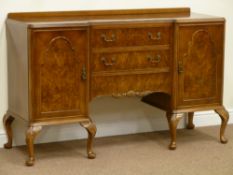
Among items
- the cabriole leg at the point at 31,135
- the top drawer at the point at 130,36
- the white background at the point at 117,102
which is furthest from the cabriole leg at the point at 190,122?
the cabriole leg at the point at 31,135

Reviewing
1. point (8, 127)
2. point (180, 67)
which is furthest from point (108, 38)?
point (8, 127)

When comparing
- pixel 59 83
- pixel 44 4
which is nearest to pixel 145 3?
pixel 44 4

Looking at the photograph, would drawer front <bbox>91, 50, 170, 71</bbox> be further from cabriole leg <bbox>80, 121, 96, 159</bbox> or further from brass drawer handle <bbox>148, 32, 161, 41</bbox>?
cabriole leg <bbox>80, 121, 96, 159</bbox>

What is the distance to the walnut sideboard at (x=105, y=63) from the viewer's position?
3697 mm

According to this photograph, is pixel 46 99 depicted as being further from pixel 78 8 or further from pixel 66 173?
pixel 78 8

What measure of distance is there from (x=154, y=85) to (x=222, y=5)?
3.46 feet

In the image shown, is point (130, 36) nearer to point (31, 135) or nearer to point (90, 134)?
point (90, 134)

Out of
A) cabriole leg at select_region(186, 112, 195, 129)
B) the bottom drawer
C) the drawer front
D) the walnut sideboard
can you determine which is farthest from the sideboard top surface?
cabriole leg at select_region(186, 112, 195, 129)

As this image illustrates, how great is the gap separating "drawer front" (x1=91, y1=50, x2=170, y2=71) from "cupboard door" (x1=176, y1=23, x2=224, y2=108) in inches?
4.8

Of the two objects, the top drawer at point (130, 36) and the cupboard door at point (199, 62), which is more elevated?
the top drawer at point (130, 36)

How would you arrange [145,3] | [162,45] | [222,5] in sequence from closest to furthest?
[162,45] → [145,3] → [222,5]

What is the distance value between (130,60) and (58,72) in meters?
0.49

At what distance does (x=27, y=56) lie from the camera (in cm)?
365

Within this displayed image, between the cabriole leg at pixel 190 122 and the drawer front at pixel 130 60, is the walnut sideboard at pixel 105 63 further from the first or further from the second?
the cabriole leg at pixel 190 122
